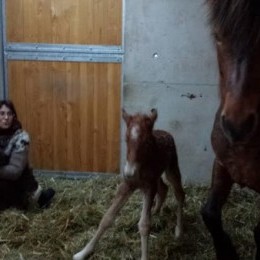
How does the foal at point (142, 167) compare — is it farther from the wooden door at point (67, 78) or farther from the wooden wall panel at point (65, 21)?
the wooden wall panel at point (65, 21)

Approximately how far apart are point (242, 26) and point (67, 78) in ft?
9.15

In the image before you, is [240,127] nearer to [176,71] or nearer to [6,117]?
[6,117]

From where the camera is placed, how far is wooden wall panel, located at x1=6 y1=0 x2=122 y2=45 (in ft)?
15.3

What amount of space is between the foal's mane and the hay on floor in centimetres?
166

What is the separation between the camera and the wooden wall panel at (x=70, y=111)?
4.80 meters

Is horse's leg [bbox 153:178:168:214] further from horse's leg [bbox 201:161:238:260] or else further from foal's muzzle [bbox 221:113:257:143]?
foal's muzzle [bbox 221:113:257:143]

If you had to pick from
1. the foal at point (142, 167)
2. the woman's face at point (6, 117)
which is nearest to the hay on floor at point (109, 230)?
the foal at point (142, 167)

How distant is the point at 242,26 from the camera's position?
223cm

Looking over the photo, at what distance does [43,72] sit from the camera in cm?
482

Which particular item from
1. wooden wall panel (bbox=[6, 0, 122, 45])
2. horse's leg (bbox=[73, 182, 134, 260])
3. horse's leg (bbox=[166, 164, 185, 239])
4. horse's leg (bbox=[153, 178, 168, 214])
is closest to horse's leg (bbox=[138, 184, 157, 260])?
horse's leg (bbox=[73, 182, 134, 260])

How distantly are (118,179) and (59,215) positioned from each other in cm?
99

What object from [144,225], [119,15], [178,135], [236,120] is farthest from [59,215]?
[236,120]

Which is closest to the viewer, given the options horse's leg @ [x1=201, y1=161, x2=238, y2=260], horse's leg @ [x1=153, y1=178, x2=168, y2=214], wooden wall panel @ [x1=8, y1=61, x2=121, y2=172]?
horse's leg @ [x1=201, y1=161, x2=238, y2=260]

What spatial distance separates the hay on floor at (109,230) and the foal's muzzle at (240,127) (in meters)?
1.40
